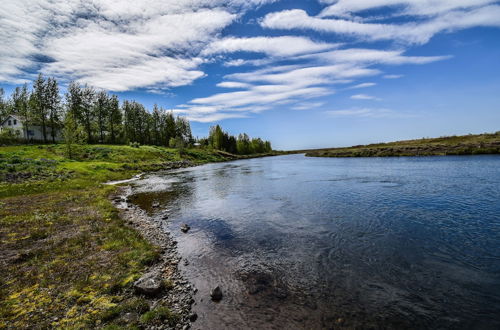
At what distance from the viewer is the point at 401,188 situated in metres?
29.1

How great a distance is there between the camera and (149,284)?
9883 mm

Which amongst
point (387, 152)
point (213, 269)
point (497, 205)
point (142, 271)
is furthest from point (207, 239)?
point (387, 152)

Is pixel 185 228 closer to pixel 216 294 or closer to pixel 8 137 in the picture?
pixel 216 294

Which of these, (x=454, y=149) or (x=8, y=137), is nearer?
(x=454, y=149)

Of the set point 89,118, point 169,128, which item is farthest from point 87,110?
point 169,128

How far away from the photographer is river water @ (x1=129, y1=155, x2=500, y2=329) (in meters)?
8.55

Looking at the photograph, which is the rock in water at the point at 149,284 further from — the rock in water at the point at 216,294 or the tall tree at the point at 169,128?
the tall tree at the point at 169,128

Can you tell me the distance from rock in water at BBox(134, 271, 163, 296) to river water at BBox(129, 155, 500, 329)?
163 cm

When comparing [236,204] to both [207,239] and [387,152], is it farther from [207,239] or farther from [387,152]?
[387,152]

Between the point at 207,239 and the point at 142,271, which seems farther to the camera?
the point at 207,239

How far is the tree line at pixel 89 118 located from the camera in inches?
3253

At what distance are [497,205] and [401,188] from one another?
9709 millimetres

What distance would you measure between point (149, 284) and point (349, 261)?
1004 cm

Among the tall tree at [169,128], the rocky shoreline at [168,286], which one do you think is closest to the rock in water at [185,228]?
the rocky shoreline at [168,286]
